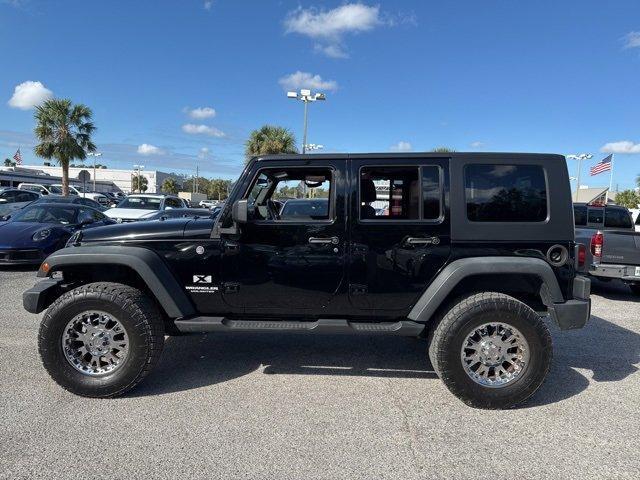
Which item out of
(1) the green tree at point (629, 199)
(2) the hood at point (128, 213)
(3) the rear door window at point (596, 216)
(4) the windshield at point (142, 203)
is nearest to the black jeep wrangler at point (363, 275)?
(3) the rear door window at point (596, 216)

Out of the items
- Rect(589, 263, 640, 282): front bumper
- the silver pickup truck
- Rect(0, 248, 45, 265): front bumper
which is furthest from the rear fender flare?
Rect(0, 248, 45, 265): front bumper

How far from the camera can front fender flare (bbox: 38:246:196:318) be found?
A: 344cm

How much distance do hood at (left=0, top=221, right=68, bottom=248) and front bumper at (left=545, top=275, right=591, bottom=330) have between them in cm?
862

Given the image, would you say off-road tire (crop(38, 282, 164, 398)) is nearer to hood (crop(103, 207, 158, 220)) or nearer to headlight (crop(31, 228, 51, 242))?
headlight (crop(31, 228, 51, 242))

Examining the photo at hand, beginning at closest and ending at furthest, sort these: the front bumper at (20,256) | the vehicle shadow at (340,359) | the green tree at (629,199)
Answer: the vehicle shadow at (340,359)
the front bumper at (20,256)
the green tree at (629,199)

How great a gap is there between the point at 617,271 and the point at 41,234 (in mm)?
10284

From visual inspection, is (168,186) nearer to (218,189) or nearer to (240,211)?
(218,189)

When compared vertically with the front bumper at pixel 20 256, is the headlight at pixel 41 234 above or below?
above

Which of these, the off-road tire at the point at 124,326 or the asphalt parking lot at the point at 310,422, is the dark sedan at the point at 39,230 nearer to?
the asphalt parking lot at the point at 310,422

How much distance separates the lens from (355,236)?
11.6 feet

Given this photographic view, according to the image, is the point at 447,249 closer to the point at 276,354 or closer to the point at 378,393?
the point at 378,393

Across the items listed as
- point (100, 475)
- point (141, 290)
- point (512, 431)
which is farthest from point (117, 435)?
point (512, 431)

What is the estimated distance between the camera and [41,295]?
3605mm

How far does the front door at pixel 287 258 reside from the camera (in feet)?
11.6
